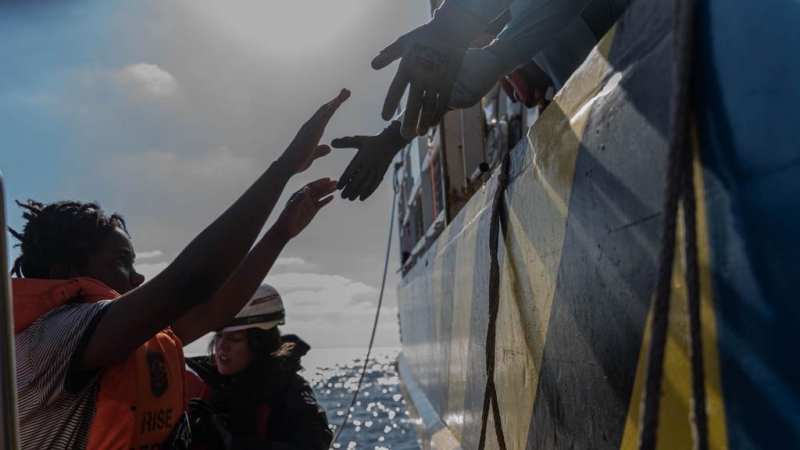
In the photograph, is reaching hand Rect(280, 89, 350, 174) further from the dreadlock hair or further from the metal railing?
the metal railing

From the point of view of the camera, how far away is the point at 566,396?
1.71 meters

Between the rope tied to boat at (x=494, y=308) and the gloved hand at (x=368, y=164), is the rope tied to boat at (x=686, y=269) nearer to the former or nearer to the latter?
the rope tied to boat at (x=494, y=308)

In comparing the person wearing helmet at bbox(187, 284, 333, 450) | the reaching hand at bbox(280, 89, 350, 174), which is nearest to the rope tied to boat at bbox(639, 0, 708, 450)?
the reaching hand at bbox(280, 89, 350, 174)

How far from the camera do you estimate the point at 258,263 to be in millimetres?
2707

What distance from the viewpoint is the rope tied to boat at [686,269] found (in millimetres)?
848

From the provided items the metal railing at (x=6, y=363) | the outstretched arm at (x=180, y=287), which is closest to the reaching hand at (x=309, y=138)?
the outstretched arm at (x=180, y=287)

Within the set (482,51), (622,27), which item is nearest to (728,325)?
(622,27)

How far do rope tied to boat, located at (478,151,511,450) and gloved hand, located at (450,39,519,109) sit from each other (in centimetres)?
39

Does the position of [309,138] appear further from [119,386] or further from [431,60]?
[119,386]

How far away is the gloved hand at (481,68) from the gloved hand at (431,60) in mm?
91

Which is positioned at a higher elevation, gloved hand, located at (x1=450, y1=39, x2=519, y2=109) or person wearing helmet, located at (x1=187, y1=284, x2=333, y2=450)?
gloved hand, located at (x1=450, y1=39, x2=519, y2=109)

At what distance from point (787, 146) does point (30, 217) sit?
6.58 feet

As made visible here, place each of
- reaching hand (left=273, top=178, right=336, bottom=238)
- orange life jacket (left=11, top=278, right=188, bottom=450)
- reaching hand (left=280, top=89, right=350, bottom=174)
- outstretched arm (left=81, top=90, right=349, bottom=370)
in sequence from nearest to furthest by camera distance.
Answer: outstretched arm (left=81, top=90, right=349, bottom=370) < orange life jacket (left=11, top=278, right=188, bottom=450) < reaching hand (left=280, top=89, right=350, bottom=174) < reaching hand (left=273, top=178, right=336, bottom=238)

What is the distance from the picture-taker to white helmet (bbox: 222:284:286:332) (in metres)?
3.41
